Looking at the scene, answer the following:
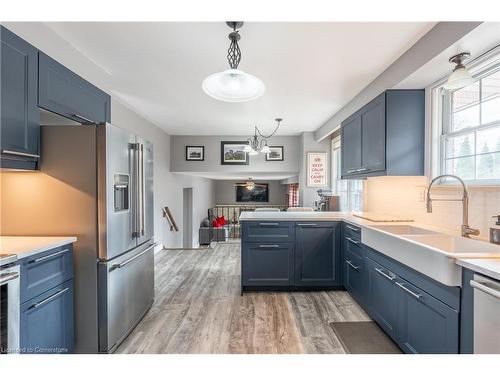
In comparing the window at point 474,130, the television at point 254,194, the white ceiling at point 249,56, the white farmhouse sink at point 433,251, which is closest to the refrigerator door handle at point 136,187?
the white ceiling at point 249,56

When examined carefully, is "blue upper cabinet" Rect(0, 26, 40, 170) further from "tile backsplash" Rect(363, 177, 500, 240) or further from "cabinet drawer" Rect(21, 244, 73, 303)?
"tile backsplash" Rect(363, 177, 500, 240)

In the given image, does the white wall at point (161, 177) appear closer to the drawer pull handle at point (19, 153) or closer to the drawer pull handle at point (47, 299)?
the drawer pull handle at point (19, 153)

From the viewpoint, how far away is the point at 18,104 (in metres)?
1.62

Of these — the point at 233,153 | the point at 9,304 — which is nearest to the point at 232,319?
the point at 9,304

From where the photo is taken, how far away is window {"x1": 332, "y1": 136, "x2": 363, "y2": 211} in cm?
421

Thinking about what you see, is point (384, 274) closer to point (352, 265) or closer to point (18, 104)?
point (352, 265)

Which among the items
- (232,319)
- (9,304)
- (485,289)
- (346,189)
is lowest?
(232,319)

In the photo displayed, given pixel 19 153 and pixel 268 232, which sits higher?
pixel 19 153

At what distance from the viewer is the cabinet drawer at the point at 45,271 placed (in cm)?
144

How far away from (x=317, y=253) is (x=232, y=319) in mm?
1275

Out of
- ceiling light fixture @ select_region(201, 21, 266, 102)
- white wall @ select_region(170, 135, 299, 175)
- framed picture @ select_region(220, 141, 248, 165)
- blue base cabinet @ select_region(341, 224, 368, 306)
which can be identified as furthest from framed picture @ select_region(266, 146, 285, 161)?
ceiling light fixture @ select_region(201, 21, 266, 102)

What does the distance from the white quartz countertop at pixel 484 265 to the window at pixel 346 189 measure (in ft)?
8.93

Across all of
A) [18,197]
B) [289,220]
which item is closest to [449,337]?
[289,220]
